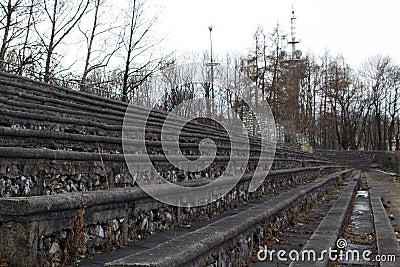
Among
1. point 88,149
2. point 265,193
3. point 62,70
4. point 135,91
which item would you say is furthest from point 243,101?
point 88,149

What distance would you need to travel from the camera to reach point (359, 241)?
18.4 feet

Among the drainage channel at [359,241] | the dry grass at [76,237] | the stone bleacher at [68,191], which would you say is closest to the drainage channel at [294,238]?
the drainage channel at [359,241]

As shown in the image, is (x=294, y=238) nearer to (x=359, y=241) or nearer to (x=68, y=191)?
(x=359, y=241)

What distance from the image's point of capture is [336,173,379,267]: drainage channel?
4.62m

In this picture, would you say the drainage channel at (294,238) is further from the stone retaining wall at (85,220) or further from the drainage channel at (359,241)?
the stone retaining wall at (85,220)

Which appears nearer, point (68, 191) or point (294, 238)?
Answer: point (68, 191)

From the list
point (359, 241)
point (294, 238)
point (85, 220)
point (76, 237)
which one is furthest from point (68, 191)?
point (359, 241)

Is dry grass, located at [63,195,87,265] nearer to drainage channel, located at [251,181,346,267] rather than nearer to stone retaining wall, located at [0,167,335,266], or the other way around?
stone retaining wall, located at [0,167,335,266]

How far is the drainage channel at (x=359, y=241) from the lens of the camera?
4.62 m

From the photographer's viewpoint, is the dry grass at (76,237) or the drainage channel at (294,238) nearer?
the dry grass at (76,237)

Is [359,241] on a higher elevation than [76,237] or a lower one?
lower

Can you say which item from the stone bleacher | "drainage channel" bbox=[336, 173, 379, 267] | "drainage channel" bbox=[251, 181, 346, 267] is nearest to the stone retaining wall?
the stone bleacher

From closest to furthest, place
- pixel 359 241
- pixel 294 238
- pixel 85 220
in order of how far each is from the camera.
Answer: pixel 85 220 < pixel 294 238 < pixel 359 241

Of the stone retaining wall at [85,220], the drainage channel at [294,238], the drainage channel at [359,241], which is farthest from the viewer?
the drainage channel at [359,241]
